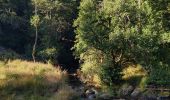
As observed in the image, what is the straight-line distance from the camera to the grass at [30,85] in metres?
17.6

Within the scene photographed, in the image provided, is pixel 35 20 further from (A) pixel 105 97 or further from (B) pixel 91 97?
(B) pixel 91 97

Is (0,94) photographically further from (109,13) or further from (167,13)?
(167,13)

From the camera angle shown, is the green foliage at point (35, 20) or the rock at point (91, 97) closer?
the rock at point (91, 97)

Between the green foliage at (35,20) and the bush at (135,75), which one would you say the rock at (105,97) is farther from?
the green foliage at (35,20)

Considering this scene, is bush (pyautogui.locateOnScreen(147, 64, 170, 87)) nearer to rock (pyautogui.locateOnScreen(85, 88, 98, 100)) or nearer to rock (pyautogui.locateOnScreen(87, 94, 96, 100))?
rock (pyautogui.locateOnScreen(85, 88, 98, 100))

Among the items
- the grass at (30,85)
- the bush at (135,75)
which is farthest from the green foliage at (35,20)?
the grass at (30,85)

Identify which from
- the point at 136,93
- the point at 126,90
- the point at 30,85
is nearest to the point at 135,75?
the point at 126,90

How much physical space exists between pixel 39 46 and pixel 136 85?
22.3m

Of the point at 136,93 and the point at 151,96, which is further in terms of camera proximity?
the point at 136,93

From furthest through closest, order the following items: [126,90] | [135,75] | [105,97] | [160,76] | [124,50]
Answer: [135,75] < [124,50] < [126,90] < [160,76] < [105,97]

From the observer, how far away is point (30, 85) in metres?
18.5

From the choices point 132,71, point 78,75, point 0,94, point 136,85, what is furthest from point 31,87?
point 78,75

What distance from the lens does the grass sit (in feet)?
57.9

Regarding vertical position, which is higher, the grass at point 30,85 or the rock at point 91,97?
the grass at point 30,85
